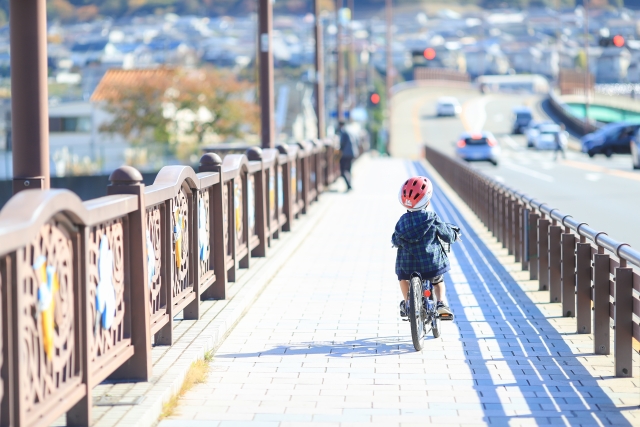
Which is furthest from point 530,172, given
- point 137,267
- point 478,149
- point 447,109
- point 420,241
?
point 447,109

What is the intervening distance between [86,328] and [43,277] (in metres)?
0.69

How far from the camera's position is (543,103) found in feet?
345

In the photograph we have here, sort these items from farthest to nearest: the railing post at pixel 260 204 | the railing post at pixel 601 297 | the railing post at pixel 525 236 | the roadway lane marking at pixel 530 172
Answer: the roadway lane marking at pixel 530 172, the railing post at pixel 260 204, the railing post at pixel 525 236, the railing post at pixel 601 297

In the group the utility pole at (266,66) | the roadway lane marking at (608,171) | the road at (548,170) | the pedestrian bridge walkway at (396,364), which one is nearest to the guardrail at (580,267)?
the pedestrian bridge walkway at (396,364)

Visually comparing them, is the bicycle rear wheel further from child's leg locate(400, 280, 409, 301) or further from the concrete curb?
the concrete curb

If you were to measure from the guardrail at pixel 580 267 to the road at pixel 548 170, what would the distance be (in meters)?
2.31

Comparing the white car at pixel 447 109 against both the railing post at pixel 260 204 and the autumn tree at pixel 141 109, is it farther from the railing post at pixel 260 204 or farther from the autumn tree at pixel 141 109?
the railing post at pixel 260 204

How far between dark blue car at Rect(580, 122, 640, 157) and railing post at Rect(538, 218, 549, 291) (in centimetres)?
3872

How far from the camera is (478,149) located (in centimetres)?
4425

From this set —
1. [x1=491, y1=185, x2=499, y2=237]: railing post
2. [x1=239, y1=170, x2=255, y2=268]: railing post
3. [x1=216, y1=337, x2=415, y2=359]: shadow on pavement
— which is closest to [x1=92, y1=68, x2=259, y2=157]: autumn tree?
[x1=491, y1=185, x2=499, y2=237]: railing post

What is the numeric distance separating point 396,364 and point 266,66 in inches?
440

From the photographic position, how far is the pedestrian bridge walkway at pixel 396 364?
6.00 metres

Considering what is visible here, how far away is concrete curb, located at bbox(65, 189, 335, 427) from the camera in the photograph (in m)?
5.57

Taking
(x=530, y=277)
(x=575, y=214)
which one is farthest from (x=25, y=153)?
(x=575, y=214)
